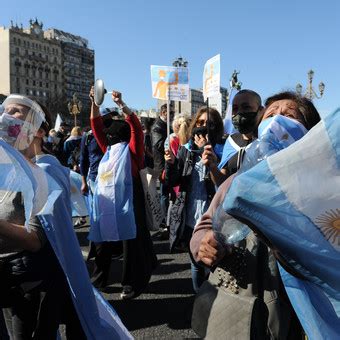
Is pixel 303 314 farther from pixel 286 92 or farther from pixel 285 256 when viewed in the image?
pixel 286 92

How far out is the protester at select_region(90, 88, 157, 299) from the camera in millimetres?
4117

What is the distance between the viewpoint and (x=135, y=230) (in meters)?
4.13

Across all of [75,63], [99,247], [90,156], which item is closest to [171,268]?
[99,247]

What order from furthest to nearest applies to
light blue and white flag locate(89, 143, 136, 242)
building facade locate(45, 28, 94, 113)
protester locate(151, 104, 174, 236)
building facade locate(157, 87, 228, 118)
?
building facade locate(45, 28, 94, 113) → protester locate(151, 104, 174, 236) → building facade locate(157, 87, 228, 118) → light blue and white flag locate(89, 143, 136, 242)

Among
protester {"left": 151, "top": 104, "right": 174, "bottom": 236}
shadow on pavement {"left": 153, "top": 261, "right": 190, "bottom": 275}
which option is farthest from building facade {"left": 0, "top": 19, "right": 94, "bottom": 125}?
shadow on pavement {"left": 153, "top": 261, "right": 190, "bottom": 275}

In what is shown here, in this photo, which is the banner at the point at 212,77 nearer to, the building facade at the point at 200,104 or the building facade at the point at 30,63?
the building facade at the point at 200,104

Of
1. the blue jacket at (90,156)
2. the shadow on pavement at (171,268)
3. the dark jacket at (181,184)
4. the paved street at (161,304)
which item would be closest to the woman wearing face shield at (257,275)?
the paved street at (161,304)

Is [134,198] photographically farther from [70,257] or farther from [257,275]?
[257,275]

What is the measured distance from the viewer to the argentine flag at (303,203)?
106 cm

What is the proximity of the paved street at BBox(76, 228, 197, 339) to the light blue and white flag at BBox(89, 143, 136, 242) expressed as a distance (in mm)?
609

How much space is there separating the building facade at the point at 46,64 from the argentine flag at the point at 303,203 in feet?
324

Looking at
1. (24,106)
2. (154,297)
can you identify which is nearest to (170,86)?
(154,297)

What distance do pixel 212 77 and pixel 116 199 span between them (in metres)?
1.72

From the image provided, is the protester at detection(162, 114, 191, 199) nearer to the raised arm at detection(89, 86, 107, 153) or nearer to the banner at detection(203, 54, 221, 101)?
the banner at detection(203, 54, 221, 101)
